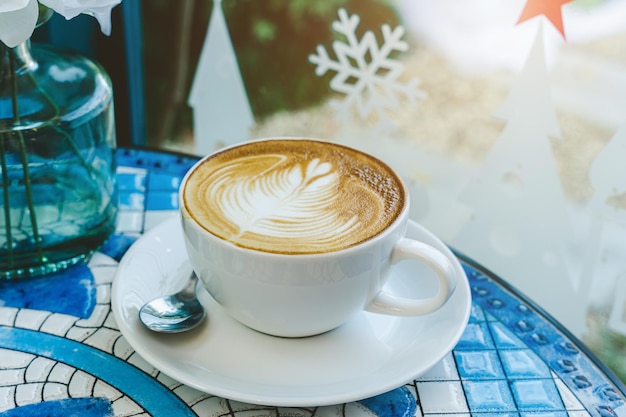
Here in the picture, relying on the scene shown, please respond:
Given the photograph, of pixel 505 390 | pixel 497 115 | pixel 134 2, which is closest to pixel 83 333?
pixel 505 390

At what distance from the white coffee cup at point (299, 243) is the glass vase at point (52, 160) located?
0.15 metres

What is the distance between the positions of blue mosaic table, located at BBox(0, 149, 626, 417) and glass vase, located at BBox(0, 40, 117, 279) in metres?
0.03

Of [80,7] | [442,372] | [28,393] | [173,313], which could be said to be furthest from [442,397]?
[80,7]

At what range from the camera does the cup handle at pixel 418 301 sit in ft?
1.96

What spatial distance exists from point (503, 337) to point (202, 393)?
0.96ft

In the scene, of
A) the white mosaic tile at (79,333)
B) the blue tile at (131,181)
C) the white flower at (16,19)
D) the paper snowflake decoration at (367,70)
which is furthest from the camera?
the paper snowflake decoration at (367,70)

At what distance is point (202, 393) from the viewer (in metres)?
0.61

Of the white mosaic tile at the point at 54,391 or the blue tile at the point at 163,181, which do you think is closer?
the white mosaic tile at the point at 54,391

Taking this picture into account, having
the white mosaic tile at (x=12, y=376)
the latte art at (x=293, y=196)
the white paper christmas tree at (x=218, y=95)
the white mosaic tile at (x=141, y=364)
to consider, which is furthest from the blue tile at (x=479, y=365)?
the white paper christmas tree at (x=218, y=95)

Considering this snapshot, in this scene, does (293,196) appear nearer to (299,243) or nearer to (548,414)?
Result: (299,243)

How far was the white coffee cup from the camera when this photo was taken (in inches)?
22.5

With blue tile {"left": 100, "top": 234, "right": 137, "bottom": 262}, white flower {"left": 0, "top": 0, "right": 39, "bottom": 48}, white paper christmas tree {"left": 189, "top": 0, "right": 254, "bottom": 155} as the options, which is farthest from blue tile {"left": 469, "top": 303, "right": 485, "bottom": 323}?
white paper christmas tree {"left": 189, "top": 0, "right": 254, "bottom": 155}

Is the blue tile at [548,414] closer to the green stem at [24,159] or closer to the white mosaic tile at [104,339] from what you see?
the white mosaic tile at [104,339]

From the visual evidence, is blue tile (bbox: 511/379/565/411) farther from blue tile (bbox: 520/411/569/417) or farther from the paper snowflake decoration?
the paper snowflake decoration
